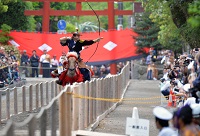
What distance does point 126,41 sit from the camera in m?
52.3

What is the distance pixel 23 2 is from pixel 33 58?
301 inches

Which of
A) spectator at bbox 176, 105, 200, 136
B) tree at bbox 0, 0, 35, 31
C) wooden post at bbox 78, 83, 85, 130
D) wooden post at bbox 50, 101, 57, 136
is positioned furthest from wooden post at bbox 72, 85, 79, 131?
tree at bbox 0, 0, 35, 31

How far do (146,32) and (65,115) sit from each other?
38.3 metres

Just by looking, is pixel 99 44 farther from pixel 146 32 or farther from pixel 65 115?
pixel 65 115

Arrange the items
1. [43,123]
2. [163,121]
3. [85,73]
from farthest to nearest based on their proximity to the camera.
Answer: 1. [85,73]
2. [43,123]
3. [163,121]

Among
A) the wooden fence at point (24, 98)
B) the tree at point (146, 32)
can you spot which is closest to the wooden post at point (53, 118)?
the wooden fence at point (24, 98)

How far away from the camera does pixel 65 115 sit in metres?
14.1

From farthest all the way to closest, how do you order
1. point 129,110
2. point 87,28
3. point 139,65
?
point 87,28 < point 139,65 < point 129,110

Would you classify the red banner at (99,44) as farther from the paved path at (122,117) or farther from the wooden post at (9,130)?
the wooden post at (9,130)

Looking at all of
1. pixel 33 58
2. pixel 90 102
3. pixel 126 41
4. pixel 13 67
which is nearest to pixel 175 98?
pixel 90 102

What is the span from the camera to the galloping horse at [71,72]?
22875 millimetres

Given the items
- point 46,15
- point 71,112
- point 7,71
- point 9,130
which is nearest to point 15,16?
point 46,15

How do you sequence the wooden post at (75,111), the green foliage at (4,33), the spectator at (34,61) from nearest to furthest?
the wooden post at (75,111), the spectator at (34,61), the green foliage at (4,33)

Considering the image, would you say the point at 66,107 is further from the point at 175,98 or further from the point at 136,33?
the point at 136,33
